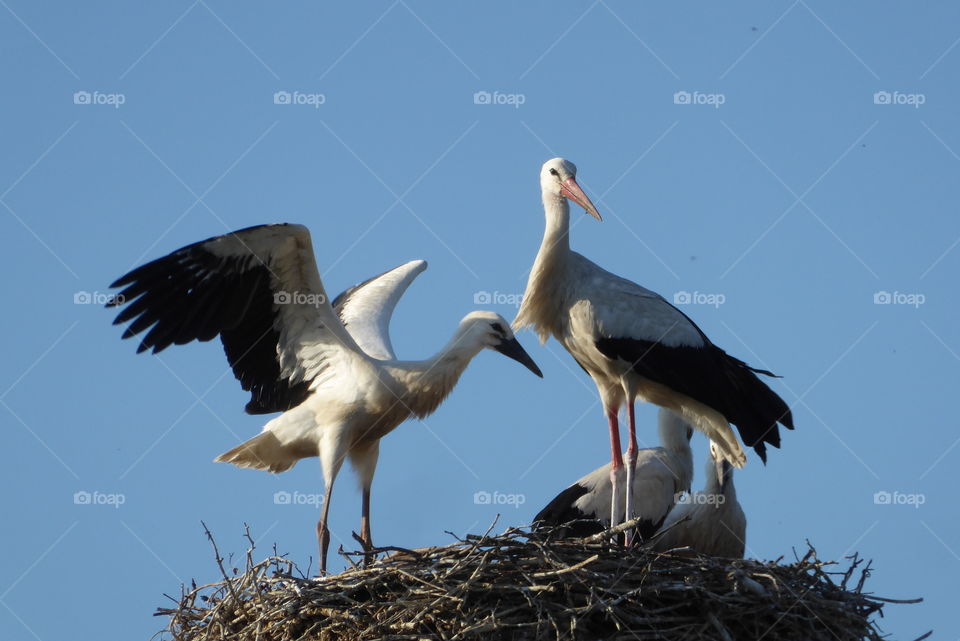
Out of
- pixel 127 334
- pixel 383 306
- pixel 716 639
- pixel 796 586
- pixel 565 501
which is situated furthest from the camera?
pixel 383 306

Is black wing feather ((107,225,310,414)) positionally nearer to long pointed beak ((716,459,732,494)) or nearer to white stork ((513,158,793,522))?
white stork ((513,158,793,522))

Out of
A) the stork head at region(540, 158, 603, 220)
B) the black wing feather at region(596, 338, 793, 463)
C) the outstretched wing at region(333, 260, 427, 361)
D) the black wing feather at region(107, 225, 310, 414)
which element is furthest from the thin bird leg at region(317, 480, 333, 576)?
the stork head at region(540, 158, 603, 220)

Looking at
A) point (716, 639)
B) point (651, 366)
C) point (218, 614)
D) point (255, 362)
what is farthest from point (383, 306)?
point (716, 639)

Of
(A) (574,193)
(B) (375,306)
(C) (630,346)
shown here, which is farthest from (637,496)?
(B) (375,306)

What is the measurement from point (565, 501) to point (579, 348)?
1112 millimetres

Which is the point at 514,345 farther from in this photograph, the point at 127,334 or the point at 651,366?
the point at 127,334

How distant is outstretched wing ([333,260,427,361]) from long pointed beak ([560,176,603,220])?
4.86ft

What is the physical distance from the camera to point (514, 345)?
8.77m

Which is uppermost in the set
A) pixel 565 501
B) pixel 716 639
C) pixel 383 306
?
pixel 383 306

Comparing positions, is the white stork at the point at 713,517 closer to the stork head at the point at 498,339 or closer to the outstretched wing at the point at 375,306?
the stork head at the point at 498,339

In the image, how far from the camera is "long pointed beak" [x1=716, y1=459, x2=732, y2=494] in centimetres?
892

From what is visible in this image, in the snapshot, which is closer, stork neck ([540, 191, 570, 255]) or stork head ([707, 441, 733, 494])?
stork neck ([540, 191, 570, 255])

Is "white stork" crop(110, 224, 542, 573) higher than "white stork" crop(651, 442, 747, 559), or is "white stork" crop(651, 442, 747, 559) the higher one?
"white stork" crop(110, 224, 542, 573)

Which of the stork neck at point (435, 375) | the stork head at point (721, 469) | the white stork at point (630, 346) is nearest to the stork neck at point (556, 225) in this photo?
the white stork at point (630, 346)
